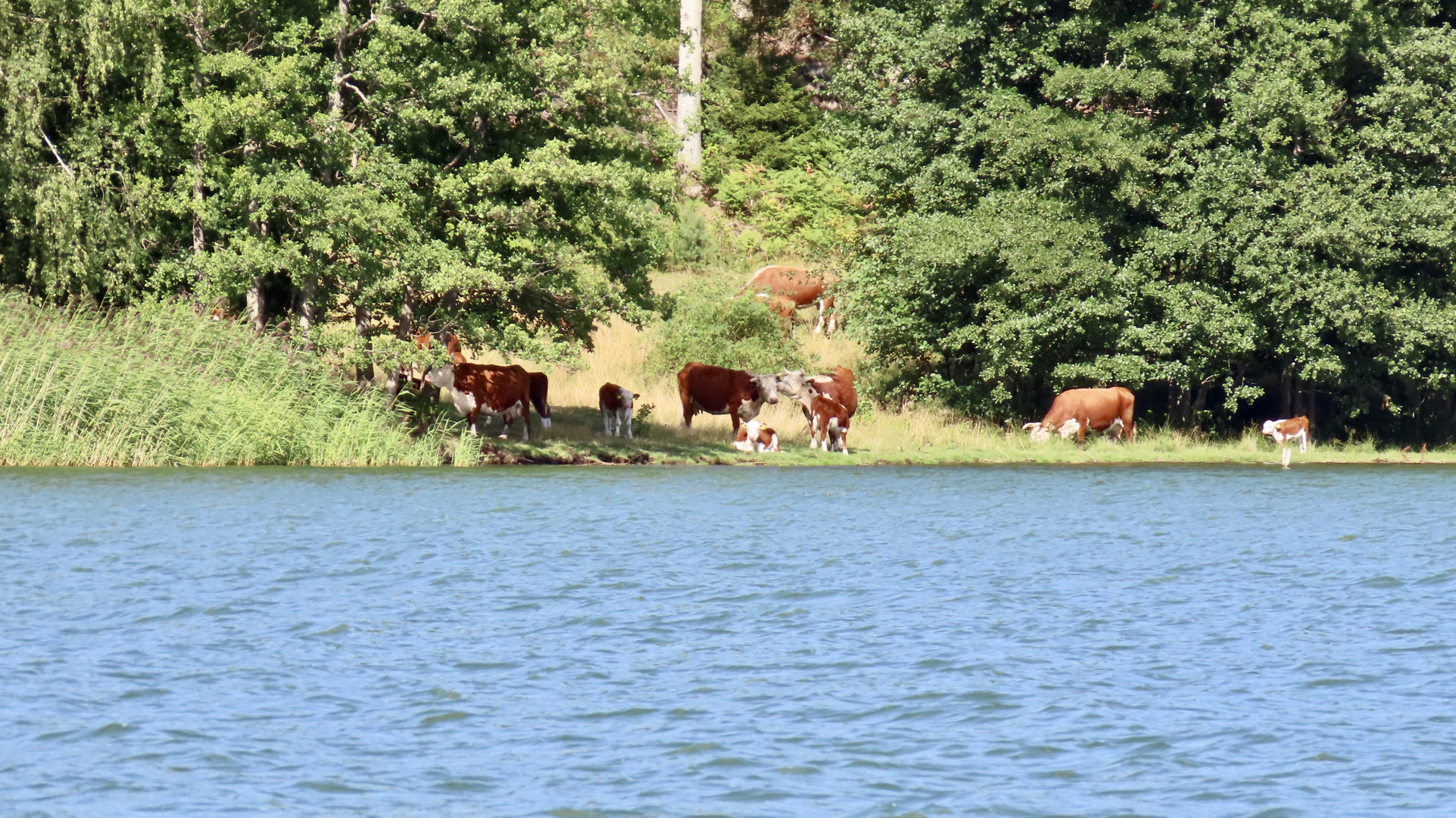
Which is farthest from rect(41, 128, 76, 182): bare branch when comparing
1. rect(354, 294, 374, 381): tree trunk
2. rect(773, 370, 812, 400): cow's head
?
rect(773, 370, 812, 400): cow's head

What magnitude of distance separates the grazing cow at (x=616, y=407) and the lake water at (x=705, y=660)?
850 cm

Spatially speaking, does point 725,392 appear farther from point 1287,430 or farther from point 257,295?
point 1287,430

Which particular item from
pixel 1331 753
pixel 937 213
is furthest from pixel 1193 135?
pixel 1331 753

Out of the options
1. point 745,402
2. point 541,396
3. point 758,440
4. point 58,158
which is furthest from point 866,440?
point 58,158

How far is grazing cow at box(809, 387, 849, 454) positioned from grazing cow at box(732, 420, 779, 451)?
896 millimetres

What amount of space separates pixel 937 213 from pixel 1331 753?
25634mm

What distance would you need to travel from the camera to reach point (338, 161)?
2862cm

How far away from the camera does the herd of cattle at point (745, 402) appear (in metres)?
30.7

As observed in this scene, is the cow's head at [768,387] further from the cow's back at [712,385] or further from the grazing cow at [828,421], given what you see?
the grazing cow at [828,421]

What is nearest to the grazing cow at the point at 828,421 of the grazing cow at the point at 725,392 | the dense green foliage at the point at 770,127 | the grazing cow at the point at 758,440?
the grazing cow at the point at 758,440

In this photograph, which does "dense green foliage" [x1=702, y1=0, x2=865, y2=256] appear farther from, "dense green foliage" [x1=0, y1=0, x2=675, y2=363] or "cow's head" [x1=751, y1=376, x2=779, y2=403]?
"dense green foliage" [x1=0, y1=0, x2=675, y2=363]

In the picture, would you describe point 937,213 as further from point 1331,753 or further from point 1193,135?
point 1331,753

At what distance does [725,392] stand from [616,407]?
2665 millimetres

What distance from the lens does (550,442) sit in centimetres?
3056
